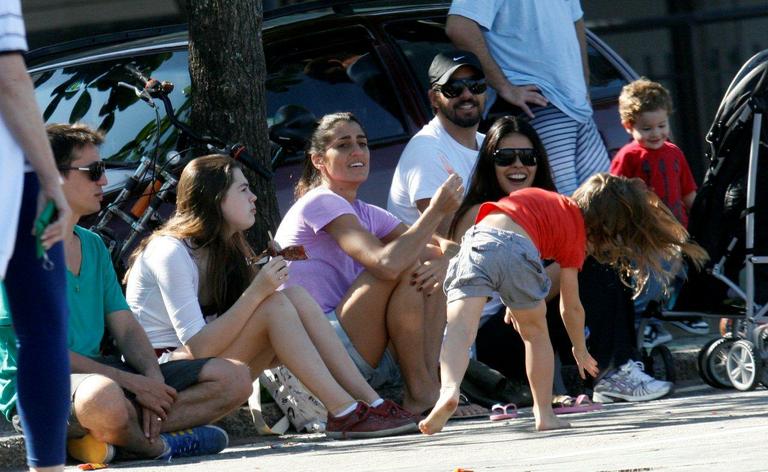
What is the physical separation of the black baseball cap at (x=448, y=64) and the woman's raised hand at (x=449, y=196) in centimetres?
111

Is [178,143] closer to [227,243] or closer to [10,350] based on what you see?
[227,243]

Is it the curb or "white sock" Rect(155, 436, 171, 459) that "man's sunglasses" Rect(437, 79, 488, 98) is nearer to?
the curb

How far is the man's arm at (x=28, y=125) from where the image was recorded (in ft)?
12.8

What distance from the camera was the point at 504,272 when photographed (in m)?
6.50

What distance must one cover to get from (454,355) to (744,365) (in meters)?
2.08

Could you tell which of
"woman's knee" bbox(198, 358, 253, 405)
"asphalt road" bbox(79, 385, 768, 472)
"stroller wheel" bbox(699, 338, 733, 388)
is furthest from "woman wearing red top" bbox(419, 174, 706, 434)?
"stroller wheel" bbox(699, 338, 733, 388)

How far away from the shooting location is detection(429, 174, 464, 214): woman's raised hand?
275 inches

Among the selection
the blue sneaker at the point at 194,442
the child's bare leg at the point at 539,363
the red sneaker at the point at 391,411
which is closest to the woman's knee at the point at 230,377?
the blue sneaker at the point at 194,442

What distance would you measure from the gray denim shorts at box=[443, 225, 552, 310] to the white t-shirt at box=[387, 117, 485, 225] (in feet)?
4.14

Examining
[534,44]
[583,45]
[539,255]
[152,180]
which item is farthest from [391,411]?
[583,45]

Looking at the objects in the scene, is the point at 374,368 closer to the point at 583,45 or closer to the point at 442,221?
the point at 442,221

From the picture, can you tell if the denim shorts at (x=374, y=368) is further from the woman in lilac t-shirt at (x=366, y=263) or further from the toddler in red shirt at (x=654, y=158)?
the toddler in red shirt at (x=654, y=158)

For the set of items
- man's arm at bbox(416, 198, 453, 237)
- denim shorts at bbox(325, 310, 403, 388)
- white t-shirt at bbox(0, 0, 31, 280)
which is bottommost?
denim shorts at bbox(325, 310, 403, 388)

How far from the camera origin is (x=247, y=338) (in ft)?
22.3
